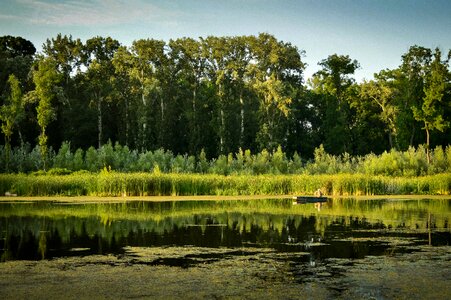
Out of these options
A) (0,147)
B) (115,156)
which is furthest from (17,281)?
(0,147)

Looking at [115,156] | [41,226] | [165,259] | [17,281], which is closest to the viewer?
[17,281]

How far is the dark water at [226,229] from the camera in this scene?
13.8 metres

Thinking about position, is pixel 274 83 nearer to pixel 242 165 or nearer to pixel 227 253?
pixel 242 165

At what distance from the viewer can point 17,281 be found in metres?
10.3

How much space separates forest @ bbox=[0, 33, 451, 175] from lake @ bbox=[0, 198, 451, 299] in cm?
3214

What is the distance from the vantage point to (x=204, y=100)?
6119 centimetres

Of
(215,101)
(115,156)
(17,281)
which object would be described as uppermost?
(215,101)

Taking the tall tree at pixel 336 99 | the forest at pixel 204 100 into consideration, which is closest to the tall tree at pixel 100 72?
the forest at pixel 204 100

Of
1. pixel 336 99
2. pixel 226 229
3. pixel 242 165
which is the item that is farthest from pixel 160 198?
pixel 336 99

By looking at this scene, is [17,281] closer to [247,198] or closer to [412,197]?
[247,198]

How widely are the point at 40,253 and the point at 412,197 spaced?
20968 millimetres

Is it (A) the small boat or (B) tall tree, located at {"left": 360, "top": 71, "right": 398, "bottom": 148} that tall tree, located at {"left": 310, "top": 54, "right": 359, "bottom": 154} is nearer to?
(B) tall tree, located at {"left": 360, "top": 71, "right": 398, "bottom": 148}

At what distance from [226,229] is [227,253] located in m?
4.36

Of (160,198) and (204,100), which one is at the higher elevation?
(204,100)
